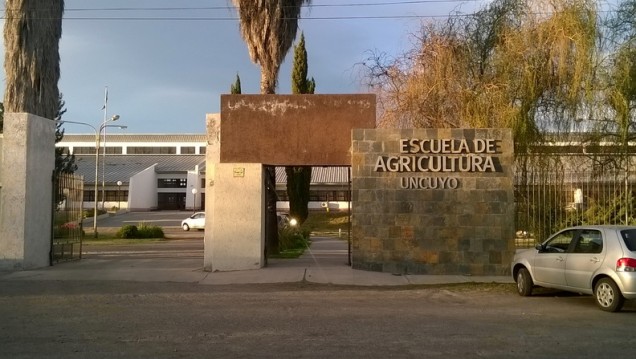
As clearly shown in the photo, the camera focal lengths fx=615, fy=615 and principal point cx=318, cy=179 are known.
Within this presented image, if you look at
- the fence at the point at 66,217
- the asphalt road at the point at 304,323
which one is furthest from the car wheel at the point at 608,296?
the fence at the point at 66,217

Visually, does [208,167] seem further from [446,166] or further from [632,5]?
[632,5]

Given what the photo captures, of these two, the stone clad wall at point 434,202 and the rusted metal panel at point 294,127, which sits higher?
the rusted metal panel at point 294,127

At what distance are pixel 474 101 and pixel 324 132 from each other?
434 cm

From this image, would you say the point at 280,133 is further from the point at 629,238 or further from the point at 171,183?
the point at 171,183

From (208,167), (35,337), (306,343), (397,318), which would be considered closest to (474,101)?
(208,167)

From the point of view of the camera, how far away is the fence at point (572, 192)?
16.2m

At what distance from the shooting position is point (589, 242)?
1109 cm

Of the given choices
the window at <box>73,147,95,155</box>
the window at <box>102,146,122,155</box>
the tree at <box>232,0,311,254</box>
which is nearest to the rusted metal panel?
the tree at <box>232,0,311,254</box>

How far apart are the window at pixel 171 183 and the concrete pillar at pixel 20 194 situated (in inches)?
2342

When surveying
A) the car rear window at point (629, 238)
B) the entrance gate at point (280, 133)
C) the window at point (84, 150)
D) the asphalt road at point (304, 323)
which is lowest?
the asphalt road at point (304, 323)

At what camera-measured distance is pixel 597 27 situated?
15977 mm

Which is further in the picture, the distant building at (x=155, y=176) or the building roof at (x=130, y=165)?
the building roof at (x=130, y=165)

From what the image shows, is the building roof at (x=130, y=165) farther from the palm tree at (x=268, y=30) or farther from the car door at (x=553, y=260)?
the car door at (x=553, y=260)

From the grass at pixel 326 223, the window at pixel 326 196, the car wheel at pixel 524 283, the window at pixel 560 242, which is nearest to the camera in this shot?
the window at pixel 560 242
